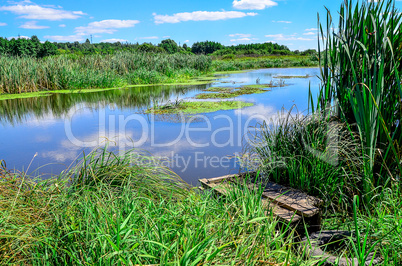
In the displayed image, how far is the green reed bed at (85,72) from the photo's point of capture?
1036 centimetres

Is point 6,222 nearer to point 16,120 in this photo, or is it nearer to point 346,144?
point 346,144

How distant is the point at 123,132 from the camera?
5.60 metres

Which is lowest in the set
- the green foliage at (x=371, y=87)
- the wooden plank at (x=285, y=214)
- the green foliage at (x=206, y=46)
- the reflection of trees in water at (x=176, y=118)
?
the wooden plank at (x=285, y=214)

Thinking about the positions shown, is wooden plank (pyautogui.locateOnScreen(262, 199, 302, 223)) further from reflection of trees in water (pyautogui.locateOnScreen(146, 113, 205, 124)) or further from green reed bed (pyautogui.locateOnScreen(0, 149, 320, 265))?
reflection of trees in water (pyautogui.locateOnScreen(146, 113, 205, 124))

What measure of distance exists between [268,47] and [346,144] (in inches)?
2165

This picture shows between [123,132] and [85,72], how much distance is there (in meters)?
7.75

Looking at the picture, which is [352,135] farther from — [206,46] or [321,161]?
[206,46]

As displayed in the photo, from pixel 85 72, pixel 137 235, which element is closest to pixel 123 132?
pixel 137 235

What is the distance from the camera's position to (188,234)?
147 cm

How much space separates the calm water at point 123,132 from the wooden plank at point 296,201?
0.94 m

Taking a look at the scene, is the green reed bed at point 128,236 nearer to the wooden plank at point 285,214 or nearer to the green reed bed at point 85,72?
the wooden plank at point 285,214

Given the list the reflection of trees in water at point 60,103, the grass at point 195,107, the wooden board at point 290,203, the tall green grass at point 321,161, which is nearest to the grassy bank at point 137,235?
the wooden board at point 290,203

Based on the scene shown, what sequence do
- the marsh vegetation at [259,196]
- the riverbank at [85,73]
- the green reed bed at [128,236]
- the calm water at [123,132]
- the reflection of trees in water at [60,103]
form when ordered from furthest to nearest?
the riverbank at [85,73], the reflection of trees in water at [60,103], the calm water at [123,132], the marsh vegetation at [259,196], the green reed bed at [128,236]

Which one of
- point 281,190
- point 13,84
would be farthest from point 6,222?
point 13,84
